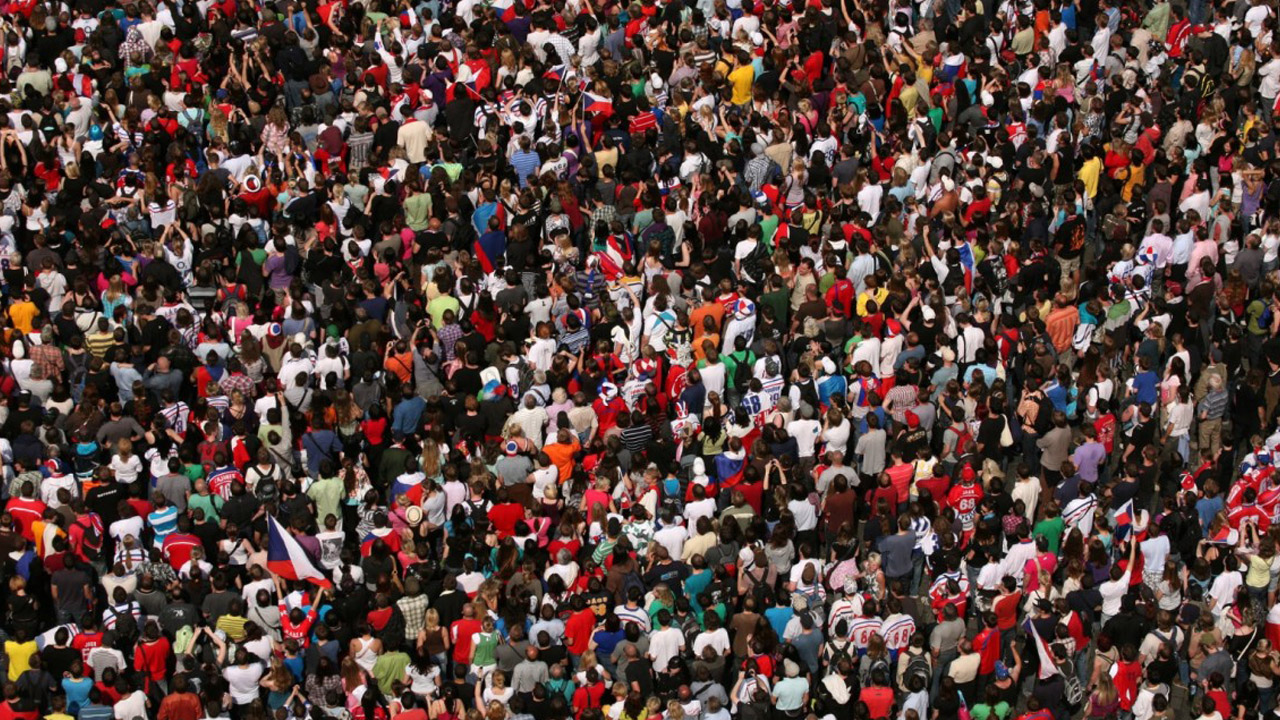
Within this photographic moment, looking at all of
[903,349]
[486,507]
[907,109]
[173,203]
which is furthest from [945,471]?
[173,203]

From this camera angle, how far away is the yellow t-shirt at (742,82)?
31.0m

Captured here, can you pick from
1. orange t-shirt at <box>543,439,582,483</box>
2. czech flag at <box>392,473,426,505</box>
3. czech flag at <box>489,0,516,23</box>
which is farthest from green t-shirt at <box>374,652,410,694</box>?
czech flag at <box>489,0,516,23</box>

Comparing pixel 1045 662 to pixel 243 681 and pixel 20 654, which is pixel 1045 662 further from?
pixel 20 654

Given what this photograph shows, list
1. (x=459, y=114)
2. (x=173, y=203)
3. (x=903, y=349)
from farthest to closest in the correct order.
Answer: (x=459, y=114), (x=173, y=203), (x=903, y=349)

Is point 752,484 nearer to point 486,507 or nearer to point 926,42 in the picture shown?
point 486,507

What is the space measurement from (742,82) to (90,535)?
35.4ft

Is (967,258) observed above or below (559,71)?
below

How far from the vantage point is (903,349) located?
26.5 m

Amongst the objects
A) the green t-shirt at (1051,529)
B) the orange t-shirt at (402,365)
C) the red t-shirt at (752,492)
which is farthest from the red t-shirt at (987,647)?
the orange t-shirt at (402,365)

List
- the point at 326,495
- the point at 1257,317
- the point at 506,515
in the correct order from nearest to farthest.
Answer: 1. the point at 506,515
2. the point at 326,495
3. the point at 1257,317

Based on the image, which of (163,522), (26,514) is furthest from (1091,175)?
(26,514)

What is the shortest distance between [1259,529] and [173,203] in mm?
12793

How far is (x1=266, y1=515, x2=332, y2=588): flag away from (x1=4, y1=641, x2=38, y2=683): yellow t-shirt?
237 centimetres

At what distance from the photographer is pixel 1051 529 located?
79.6ft
